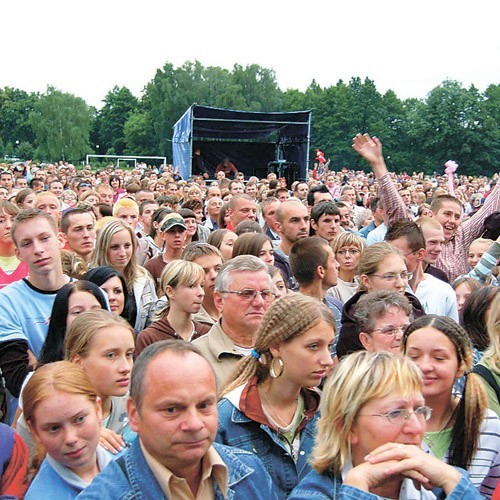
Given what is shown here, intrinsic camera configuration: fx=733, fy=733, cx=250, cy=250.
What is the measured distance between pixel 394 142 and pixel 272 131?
60.9 meters

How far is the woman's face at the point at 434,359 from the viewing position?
125 inches

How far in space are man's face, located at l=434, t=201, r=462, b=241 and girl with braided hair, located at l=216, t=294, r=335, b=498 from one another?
12.9 ft

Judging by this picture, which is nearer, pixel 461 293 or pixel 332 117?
pixel 461 293

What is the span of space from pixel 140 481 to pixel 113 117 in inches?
4542

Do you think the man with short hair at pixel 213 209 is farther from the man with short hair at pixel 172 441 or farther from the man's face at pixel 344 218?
the man with short hair at pixel 172 441

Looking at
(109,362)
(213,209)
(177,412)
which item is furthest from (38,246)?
(213,209)

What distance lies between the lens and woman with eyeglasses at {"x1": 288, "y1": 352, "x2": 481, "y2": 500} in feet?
7.22

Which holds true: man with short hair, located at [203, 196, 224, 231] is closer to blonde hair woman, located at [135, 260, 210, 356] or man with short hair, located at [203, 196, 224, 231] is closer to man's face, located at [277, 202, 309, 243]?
man's face, located at [277, 202, 309, 243]

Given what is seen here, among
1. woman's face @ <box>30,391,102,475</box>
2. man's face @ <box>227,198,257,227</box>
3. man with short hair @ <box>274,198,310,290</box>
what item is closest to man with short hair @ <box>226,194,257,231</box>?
man's face @ <box>227,198,257,227</box>

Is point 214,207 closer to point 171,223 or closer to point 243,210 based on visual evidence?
point 243,210

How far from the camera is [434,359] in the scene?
10.8 ft

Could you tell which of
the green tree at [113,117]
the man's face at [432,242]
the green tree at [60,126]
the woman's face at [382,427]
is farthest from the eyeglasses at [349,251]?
the green tree at [113,117]

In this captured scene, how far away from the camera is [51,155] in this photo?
94.4 m

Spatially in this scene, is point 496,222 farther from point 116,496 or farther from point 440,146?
point 440,146
